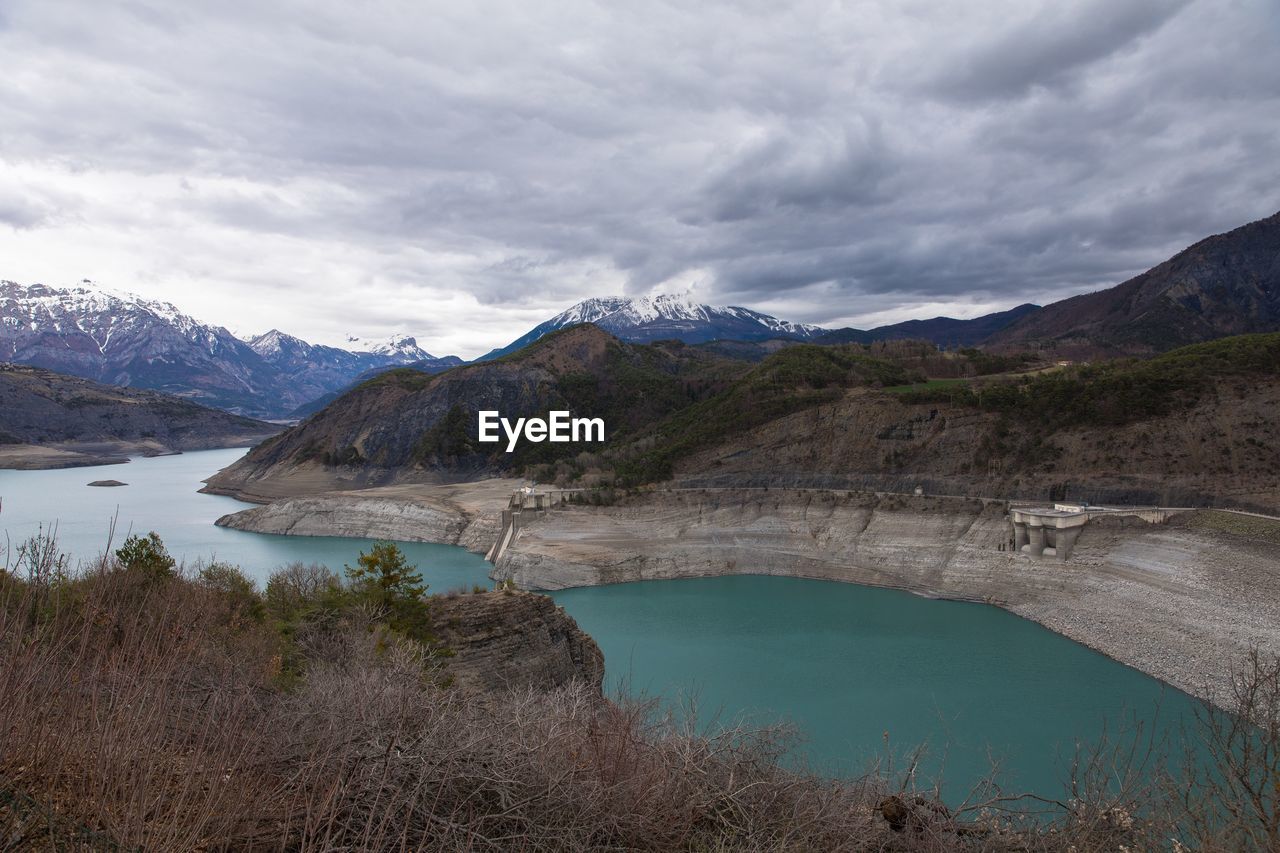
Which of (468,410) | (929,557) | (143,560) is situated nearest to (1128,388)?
(929,557)

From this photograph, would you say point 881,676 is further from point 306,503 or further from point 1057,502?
point 306,503

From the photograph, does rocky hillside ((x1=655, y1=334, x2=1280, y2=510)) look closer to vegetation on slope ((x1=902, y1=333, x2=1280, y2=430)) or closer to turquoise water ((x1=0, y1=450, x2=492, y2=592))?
vegetation on slope ((x1=902, y1=333, x2=1280, y2=430))

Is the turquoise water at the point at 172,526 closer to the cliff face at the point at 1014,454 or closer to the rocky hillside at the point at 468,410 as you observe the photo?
the rocky hillside at the point at 468,410

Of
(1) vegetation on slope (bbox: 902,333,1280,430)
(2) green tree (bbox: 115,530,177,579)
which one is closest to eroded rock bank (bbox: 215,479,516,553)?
(1) vegetation on slope (bbox: 902,333,1280,430)

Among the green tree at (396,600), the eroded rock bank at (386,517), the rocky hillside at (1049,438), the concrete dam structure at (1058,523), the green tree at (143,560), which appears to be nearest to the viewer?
the green tree at (143,560)

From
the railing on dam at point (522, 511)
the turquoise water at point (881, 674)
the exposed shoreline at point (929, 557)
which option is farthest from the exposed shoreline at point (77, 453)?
the turquoise water at point (881, 674)

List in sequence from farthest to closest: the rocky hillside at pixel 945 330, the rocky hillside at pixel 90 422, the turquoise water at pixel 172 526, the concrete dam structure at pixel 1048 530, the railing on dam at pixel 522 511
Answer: the rocky hillside at pixel 945 330, the rocky hillside at pixel 90 422, the railing on dam at pixel 522 511, the turquoise water at pixel 172 526, the concrete dam structure at pixel 1048 530

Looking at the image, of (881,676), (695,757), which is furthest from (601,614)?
(695,757)
